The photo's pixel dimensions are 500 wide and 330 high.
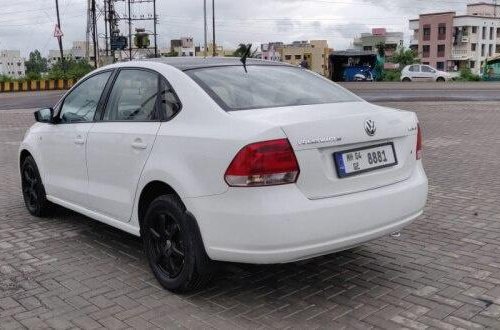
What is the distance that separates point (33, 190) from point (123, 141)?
224cm

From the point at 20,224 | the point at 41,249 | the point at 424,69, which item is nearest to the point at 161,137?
the point at 41,249

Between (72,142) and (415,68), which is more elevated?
(415,68)

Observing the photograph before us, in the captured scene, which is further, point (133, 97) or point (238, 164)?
point (133, 97)

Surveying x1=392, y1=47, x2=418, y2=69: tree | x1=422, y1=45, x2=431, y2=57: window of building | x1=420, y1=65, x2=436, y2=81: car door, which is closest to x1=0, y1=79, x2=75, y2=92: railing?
x1=420, y1=65, x2=436, y2=81: car door

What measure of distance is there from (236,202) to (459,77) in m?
46.9

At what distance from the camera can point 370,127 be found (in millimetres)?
3678

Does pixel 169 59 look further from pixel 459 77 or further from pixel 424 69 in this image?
pixel 459 77

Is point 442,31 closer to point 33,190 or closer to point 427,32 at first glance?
point 427,32

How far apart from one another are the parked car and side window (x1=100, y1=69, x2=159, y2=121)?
40042 millimetres

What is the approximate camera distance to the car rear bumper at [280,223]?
3.29 metres

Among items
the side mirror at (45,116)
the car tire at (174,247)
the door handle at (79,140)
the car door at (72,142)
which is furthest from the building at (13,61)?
the car tire at (174,247)

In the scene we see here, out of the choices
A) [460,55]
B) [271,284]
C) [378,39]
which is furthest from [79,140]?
[378,39]

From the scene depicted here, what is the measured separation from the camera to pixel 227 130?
137 inches

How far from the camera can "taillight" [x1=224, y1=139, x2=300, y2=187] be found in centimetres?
329
